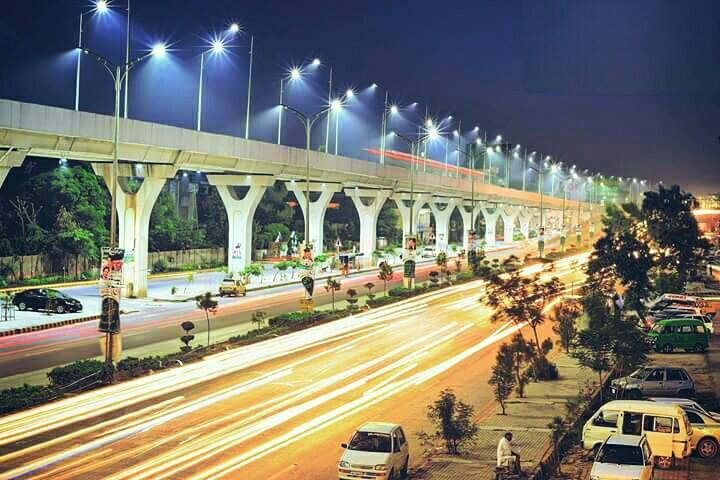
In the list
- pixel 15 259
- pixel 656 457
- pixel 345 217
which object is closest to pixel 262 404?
pixel 656 457

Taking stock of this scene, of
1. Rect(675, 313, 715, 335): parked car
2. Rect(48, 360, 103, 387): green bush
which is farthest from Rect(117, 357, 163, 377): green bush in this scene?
Rect(675, 313, 715, 335): parked car

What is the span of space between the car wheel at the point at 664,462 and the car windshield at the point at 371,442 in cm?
627

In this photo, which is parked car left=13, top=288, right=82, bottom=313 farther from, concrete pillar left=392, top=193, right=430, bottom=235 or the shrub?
concrete pillar left=392, top=193, right=430, bottom=235

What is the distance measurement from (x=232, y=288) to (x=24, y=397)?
32.1 m

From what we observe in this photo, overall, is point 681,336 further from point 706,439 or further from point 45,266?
point 45,266

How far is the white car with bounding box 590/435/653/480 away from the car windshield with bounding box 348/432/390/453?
386cm

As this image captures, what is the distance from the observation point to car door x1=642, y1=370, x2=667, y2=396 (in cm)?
2594

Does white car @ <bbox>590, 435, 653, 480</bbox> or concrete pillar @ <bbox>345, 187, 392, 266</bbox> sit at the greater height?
concrete pillar @ <bbox>345, 187, 392, 266</bbox>

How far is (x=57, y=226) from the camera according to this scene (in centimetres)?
6494

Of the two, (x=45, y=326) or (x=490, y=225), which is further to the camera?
(x=490, y=225)

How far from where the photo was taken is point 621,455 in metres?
16.8

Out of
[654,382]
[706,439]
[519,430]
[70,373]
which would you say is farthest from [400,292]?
[706,439]

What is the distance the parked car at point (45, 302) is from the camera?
43.3 m

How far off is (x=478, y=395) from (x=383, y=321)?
679 inches
